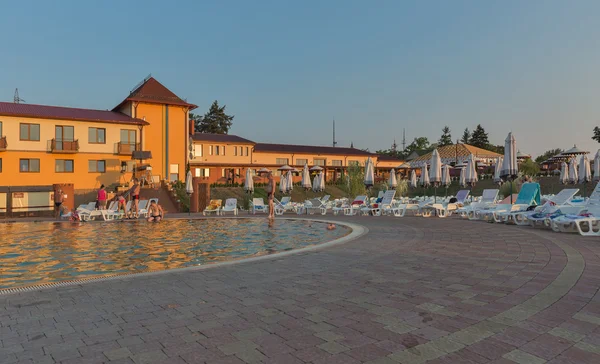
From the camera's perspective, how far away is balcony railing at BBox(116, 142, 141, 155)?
106ft

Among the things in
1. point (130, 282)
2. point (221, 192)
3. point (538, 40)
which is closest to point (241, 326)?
point (130, 282)

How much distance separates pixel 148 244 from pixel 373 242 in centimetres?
535

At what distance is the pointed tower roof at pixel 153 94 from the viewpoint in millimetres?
35041

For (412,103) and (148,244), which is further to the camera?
(412,103)

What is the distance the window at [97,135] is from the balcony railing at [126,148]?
4.14 feet

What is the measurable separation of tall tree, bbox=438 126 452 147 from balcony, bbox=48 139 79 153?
84.3 meters

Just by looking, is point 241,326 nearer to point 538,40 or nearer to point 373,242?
point 373,242

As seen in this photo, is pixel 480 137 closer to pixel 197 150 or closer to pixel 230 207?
pixel 197 150

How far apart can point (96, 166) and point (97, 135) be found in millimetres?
2577

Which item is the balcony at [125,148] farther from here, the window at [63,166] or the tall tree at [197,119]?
the tall tree at [197,119]

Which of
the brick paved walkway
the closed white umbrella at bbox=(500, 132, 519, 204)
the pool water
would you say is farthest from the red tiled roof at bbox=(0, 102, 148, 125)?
the brick paved walkway

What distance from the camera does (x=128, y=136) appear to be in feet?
109

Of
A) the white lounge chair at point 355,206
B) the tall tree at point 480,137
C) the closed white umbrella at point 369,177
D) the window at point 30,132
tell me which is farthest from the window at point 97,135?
the tall tree at point 480,137

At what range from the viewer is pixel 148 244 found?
932cm
